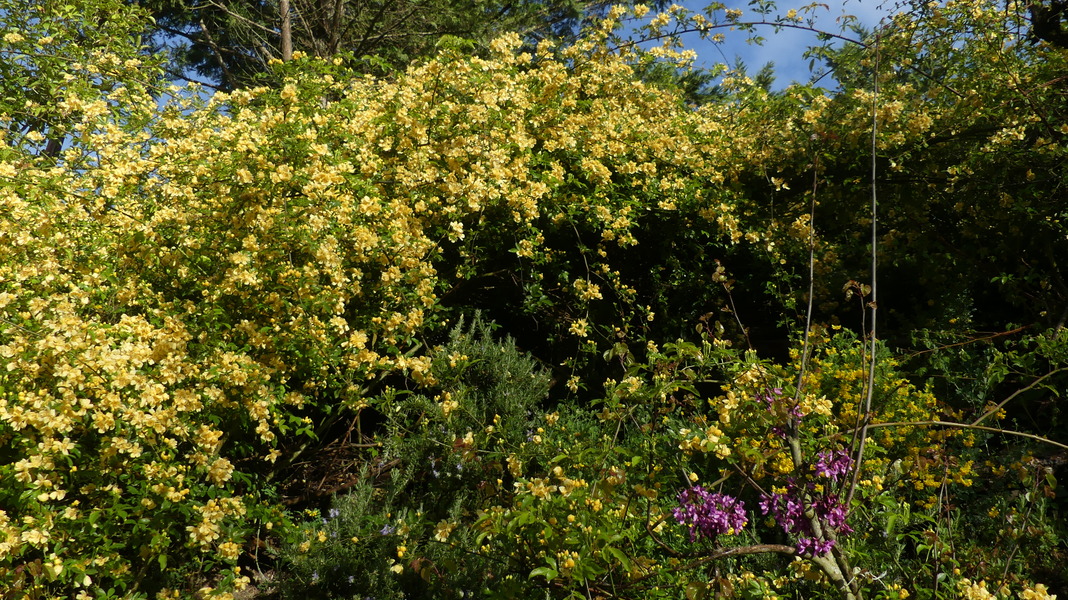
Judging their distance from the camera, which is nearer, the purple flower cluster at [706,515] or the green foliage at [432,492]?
the purple flower cluster at [706,515]

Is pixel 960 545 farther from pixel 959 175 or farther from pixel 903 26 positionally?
pixel 903 26

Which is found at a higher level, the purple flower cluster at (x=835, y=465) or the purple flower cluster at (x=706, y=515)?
the purple flower cluster at (x=835, y=465)

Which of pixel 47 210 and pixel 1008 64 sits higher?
pixel 1008 64

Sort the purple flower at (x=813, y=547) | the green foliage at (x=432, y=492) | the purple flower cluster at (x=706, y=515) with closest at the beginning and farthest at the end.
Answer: the purple flower at (x=813, y=547) → the purple flower cluster at (x=706, y=515) → the green foliage at (x=432, y=492)

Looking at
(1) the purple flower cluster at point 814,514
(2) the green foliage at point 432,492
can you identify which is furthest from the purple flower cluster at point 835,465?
(2) the green foliage at point 432,492

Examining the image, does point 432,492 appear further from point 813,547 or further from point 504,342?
point 813,547

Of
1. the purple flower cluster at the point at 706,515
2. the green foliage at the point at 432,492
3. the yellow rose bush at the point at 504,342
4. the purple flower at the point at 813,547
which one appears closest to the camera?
the purple flower at the point at 813,547

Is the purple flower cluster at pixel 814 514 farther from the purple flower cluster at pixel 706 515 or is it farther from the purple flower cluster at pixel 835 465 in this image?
the purple flower cluster at pixel 706 515

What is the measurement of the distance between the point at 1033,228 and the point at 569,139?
255 cm

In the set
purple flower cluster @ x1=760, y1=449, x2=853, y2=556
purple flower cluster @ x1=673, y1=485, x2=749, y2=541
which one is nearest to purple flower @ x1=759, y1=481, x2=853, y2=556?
purple flower cluster @ x1=760, y1=449, x2=853, y2=556

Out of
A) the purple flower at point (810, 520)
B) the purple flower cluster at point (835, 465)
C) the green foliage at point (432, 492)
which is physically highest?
the purple flower cluster at point (835, 465)

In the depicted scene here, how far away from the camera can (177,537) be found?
2322 mm

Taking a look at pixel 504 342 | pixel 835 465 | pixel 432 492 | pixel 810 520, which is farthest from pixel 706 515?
pixel 504 342

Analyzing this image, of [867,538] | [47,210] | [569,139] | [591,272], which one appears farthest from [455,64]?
[867,538]
